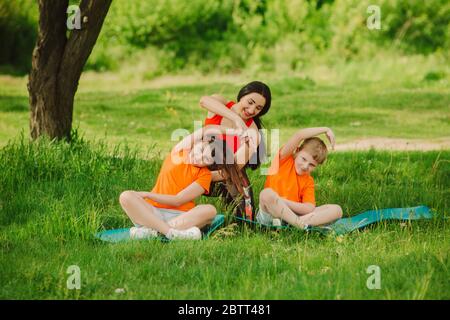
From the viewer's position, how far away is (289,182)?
5.19m

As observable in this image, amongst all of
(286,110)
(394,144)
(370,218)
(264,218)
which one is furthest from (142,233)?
(286,110)

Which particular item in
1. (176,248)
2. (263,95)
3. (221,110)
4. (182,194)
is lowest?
(176,248)

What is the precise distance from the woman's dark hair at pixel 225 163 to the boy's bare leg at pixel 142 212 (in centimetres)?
56

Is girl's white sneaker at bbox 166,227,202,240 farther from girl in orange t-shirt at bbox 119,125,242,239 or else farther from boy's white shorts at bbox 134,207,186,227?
boy's white shorts at bbox 134,207,186,227

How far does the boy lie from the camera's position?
5059mm

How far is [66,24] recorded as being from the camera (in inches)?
262

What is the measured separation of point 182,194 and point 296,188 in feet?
2.69

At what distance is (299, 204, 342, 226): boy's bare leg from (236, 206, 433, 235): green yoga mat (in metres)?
0.04

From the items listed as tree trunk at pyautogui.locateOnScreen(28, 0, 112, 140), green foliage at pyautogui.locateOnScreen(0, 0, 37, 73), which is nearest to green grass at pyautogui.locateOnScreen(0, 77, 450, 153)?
green foliage at pyautogui.locateOnScreen(0, 0, 37, 73)

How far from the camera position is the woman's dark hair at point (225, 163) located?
Answer: 16.8 ft

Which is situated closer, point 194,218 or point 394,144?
point 194,218

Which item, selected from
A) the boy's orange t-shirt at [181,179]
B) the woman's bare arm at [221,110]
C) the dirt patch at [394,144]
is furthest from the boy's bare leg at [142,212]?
the dirt patch at [394,144]

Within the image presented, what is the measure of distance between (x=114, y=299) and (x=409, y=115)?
7.63 metres

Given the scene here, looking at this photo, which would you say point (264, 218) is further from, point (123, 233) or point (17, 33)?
point (17, 33)
